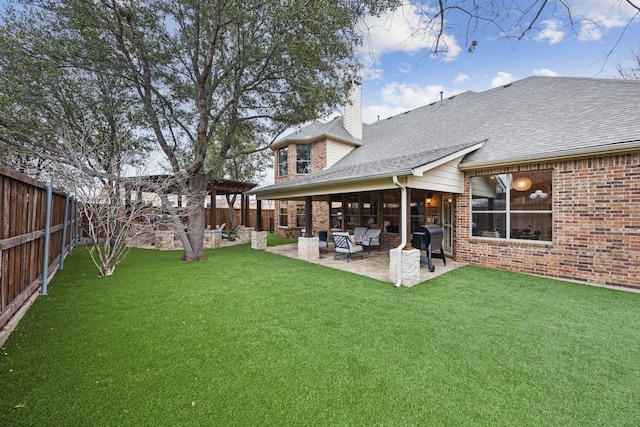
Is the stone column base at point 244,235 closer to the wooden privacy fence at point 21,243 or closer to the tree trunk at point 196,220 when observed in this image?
the tree trunk at point 196,220

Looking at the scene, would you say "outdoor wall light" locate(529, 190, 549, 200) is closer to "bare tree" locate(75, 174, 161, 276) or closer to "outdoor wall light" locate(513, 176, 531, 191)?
"outdoor wall light" locate(513, 176, 531, 191)

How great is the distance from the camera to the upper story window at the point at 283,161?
16.0 meters

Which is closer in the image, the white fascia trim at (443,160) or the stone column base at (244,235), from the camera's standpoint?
the white fascia trim at (443,160)

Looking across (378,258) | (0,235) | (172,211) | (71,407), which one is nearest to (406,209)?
(378,258)

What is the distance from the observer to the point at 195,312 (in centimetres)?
432

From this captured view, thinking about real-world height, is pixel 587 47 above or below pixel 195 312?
above

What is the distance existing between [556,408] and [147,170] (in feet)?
32.1

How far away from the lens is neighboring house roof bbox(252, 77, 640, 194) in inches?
242

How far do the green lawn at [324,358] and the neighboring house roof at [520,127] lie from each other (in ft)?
10.7

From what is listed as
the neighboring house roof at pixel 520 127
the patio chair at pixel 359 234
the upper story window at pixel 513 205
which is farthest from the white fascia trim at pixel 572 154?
the patio chair at pixel 359 234

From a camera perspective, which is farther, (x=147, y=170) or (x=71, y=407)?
(x=147, y=170)

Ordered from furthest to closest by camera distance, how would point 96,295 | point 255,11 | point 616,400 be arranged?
point 255,11
point 96,295
point 616,400

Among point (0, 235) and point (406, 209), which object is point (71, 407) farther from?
point (406, 209)

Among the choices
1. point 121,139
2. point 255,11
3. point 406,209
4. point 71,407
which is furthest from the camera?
point 121,139
